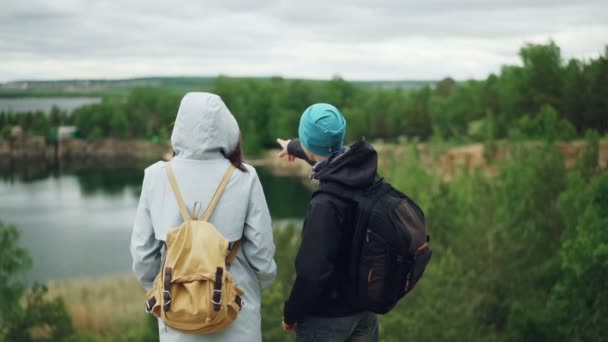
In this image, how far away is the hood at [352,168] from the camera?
2123 mm

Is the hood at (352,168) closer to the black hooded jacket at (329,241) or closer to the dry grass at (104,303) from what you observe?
the black hooded jacket at (329,241)

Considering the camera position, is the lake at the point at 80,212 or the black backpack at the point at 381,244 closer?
the black backpack at the point at 381,244

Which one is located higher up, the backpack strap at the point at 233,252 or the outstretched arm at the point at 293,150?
the outstretched arm at the point at 293,150

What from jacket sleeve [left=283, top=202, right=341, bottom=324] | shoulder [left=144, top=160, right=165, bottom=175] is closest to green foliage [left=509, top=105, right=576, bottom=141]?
jacket sleeve [left=283, top=202, right=341, bottom=324]

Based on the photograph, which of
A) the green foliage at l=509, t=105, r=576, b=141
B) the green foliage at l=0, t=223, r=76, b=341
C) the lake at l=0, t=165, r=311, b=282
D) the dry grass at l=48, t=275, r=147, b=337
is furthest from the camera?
the green foliage at l=509, t=105, r=576, b=141

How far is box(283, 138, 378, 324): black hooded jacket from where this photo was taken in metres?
2.08

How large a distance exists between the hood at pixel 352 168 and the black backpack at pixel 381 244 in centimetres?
3

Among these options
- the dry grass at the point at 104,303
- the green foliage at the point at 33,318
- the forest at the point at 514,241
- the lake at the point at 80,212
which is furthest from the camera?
the lake at the point at 80,212

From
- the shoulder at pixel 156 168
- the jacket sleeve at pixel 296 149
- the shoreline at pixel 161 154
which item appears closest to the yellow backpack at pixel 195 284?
the shoulder at pixel 156 168

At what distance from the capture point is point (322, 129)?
2.21 metres

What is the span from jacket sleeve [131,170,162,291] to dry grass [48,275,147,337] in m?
14.1

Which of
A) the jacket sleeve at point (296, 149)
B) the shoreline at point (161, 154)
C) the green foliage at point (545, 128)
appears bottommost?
the shoreline at point (161, 154)

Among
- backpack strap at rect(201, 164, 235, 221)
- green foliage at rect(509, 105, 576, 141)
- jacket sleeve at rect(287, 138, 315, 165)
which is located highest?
jacket sleeve at rect(287, 138, 315, 165)

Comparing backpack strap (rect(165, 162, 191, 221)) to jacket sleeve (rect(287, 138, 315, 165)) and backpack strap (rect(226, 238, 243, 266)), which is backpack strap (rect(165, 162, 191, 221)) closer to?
backpack strap (rect(226, 238, 243, 266))
